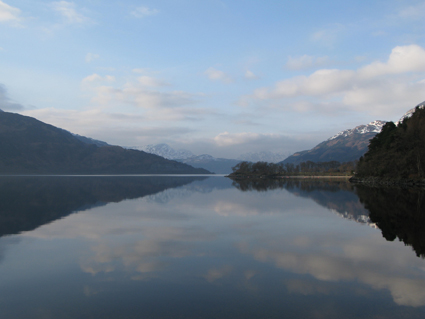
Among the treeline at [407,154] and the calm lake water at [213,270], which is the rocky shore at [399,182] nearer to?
the treeline at [407,154]

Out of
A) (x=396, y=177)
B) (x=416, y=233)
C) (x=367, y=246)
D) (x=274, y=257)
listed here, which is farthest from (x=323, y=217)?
(x=396, y=177)

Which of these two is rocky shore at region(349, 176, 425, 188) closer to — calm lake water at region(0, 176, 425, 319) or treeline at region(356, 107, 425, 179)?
treeline at region(356, 107, 425, 179)

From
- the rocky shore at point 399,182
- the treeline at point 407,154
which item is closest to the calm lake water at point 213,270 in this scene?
the rocky shore at point 399,182

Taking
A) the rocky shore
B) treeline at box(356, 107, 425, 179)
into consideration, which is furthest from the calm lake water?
treeline at box(356, 107, 425, 179)

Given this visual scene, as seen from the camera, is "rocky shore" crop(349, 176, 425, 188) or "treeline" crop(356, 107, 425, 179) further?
"treeline" crop(356, 107, 425, 179)

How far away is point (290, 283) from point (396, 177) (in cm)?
7710

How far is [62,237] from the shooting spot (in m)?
16.6

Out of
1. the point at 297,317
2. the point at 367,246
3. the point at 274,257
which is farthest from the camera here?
the point at 367,246

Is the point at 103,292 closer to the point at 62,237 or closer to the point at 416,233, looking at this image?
the point at 62,237

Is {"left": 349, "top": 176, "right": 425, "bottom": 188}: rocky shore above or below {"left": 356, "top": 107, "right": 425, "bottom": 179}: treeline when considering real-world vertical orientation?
below

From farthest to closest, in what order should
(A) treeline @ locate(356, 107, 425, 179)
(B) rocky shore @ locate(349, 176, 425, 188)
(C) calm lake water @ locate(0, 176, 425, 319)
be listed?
1. (A) treeline @ locate(356, 107, 425, 179)
2. (B) rocky shore @ locate(349, 176, 425, 188)
3. (C) calm lake water @ locate(0, 176, 425, 319)

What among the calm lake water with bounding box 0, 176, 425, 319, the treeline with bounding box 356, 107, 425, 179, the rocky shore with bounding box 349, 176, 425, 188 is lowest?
the calm lake water with bounding box 0, 176, 425, 319

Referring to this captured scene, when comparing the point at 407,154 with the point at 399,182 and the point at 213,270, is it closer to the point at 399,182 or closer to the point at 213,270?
the point at 399,182

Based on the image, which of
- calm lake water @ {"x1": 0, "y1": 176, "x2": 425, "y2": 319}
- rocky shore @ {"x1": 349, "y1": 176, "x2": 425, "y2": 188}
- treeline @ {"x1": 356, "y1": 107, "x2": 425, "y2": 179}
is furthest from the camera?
treeline @ {"x1": 356, "y1": 107, "x2": 425, "y2": 179}
